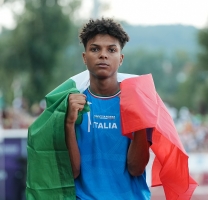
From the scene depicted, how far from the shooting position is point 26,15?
34.1 metres

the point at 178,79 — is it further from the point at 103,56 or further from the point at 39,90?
the point at 103,56

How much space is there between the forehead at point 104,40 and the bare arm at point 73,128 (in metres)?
0.37

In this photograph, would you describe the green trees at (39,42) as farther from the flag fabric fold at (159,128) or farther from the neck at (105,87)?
the flag fabric fold at (159,128)

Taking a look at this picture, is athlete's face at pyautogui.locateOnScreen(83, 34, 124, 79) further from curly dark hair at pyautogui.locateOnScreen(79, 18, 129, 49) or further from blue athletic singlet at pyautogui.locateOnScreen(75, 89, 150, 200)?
blue athletic singlet at pyautogui.locateOnScreen(75, 89, 150, 200)

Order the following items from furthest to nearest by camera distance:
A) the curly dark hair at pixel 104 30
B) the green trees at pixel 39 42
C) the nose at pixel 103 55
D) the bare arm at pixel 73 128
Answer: the green trees at pixel 39 42
the curly dark hair at pixel 104 30
the nose at pixel 103 55
the bare arm at pixel 73 128

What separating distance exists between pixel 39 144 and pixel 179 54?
7329 centimetres

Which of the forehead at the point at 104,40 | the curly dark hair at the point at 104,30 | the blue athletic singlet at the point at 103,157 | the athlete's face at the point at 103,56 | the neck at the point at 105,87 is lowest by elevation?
the blue athletic singlet at the point at 103,157

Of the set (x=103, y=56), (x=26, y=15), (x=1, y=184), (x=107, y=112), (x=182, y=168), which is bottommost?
(x=1, y=184)

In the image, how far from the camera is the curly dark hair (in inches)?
157

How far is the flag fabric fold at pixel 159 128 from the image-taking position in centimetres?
377

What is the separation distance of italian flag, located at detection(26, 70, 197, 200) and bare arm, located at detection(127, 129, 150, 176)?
69mm

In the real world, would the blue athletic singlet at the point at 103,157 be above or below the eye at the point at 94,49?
below

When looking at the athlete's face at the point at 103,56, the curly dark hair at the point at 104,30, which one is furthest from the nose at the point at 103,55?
the curly dark hair at the point at 104,30

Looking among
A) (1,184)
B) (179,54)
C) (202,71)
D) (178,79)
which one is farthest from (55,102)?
(179,54)
